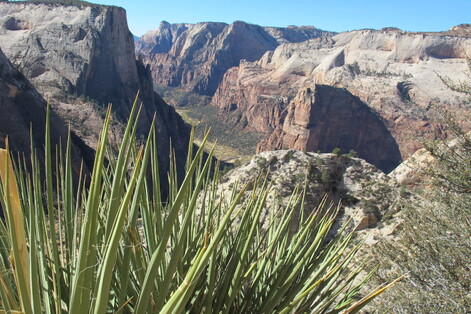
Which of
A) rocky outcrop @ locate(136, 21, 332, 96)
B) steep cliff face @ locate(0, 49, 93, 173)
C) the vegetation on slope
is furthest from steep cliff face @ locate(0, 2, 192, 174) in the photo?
rocky outcrop @ locate(136, 21, 332, 96)

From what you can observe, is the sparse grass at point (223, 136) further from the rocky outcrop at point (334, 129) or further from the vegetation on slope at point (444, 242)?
the vegetation on slope at point (444, 242)

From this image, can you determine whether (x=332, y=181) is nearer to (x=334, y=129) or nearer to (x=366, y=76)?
(x=334, y=129)

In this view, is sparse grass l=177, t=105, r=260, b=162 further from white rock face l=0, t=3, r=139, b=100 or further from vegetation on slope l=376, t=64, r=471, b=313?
vegetation on slope l=376, t=64, r=471, b=313

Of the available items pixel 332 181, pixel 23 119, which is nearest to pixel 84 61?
pixel 23 119

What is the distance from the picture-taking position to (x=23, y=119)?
2256cm

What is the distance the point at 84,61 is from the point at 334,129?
40.2m

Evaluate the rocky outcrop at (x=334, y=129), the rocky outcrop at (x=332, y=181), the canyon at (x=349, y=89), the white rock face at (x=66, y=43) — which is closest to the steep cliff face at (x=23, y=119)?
the rocky outcrop at (x=332, y=181)

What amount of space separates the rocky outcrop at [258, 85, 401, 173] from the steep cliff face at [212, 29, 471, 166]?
47.2 inches

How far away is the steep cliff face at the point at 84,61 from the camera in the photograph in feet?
132

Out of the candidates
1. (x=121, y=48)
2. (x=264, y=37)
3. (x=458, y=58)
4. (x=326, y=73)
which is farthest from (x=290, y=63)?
(x=264, y=37)

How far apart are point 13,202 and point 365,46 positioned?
95431 mm

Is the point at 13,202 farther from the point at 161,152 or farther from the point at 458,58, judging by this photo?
the point at 458,58

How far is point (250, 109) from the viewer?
297 ft

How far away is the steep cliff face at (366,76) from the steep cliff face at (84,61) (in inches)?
947
